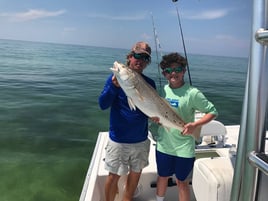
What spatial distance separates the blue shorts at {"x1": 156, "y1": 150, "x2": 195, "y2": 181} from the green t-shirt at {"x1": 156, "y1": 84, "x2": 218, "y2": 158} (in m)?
0.05

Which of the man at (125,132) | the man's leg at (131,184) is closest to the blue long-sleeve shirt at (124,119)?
the man at (125,132)

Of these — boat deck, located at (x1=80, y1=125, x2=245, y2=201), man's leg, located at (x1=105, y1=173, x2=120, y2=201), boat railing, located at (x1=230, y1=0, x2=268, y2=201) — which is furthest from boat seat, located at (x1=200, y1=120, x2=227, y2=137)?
boat railing, located at (x1=230, y1=0, x2=268, y2=201)

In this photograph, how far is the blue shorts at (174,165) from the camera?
243 cm

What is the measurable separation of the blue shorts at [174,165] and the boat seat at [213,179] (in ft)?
1.81

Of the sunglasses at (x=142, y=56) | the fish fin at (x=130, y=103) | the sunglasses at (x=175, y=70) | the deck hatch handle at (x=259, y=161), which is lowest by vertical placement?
the fish fin at (x=130, y=103)

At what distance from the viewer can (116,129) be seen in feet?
8.25

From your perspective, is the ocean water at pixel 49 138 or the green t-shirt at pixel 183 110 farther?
the ocean water at pixel 49 138

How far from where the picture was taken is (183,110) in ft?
7.93

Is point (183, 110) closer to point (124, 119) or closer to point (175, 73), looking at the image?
point (175, 73)

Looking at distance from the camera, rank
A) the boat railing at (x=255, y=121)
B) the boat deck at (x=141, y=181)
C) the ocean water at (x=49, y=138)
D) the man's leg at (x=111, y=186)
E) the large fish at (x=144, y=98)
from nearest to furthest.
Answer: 1. the boat railing at (x=255, y=121)
2. the large fish at (x=144, y=98)
3. the man's leg at (x=111, y=186)
4. the boat deck at (x=141, y=181)
5. the ocean water at (x=49, y=138)

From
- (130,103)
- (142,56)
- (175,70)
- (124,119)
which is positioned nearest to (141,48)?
(142,56)

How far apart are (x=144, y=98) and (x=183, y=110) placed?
369mm

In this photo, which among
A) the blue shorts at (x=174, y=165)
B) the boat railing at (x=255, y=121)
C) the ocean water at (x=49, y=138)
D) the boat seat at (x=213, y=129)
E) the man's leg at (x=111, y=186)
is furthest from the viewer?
the ocean water at (x=49, y=138)

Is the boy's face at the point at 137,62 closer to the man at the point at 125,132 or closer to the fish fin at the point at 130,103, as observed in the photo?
the man at the point at 125,132
